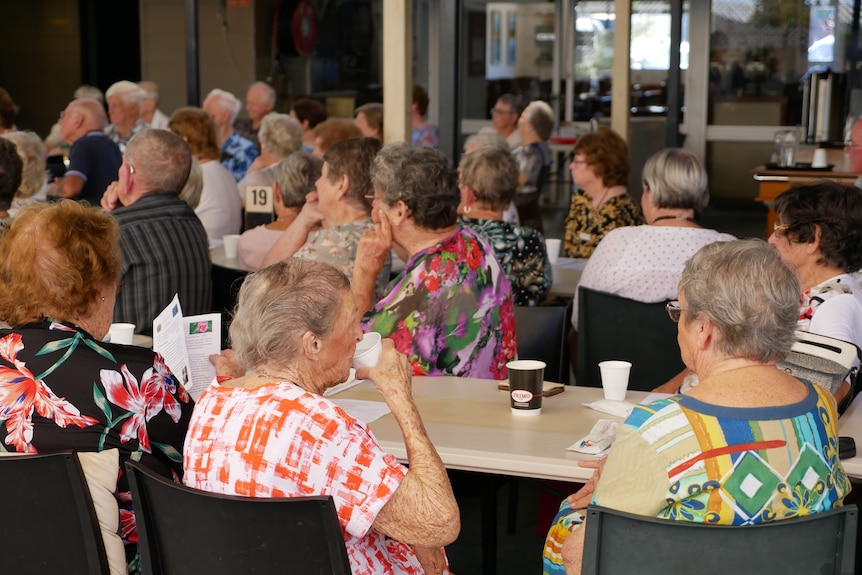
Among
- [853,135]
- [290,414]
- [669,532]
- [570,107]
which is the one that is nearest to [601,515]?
[669,532]

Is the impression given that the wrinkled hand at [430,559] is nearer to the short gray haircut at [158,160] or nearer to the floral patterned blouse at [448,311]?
the floral patterned blouse at [448,311]

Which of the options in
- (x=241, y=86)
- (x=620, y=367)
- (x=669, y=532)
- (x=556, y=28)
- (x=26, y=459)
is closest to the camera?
(x=669, y=532)

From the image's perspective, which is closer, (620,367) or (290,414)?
(290,414)

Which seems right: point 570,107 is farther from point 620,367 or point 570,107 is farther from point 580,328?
point 620,367

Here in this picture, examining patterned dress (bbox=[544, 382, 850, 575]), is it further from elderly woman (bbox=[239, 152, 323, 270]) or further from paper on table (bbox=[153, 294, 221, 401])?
elderly woman (bbox=[239, 152, 323, 270])

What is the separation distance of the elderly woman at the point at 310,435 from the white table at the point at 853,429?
33.0 inches

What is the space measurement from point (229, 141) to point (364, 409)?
5868 mm

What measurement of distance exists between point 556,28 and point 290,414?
1022 centimetres

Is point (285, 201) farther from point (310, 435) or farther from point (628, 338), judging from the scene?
point (310, 435)

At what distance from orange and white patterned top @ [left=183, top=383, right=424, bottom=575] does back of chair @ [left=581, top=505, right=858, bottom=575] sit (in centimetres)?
35

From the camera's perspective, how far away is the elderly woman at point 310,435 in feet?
5.52

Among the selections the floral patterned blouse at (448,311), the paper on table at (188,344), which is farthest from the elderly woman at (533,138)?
the paper on table at (188,344)

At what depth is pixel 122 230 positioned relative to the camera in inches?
146

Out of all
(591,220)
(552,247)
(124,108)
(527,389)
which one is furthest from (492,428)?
(124,108)
